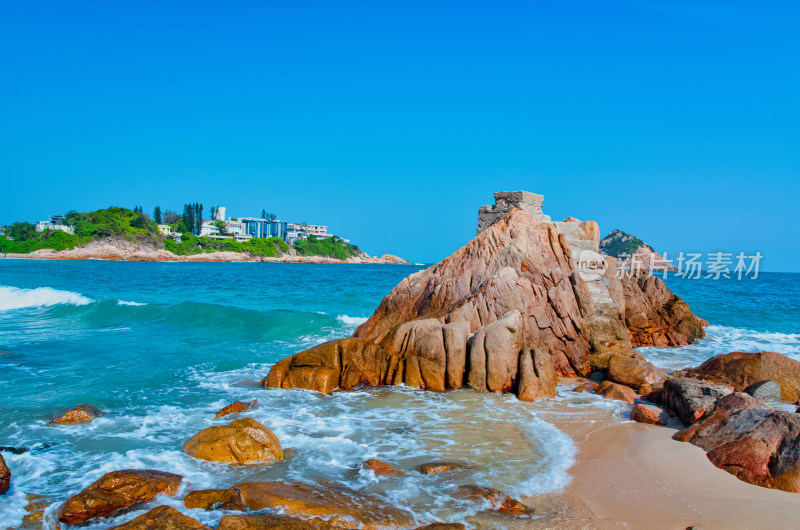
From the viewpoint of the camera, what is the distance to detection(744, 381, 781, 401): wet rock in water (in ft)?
32.2

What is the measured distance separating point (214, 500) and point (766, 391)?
389 inches

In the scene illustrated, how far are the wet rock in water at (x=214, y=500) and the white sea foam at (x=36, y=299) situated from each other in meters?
23.4

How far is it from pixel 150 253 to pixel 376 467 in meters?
100

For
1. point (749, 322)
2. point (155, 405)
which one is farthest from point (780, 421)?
point (749, 322)

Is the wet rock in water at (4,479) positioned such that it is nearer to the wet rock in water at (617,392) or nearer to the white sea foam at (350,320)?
the wet rock in water at (617,392)

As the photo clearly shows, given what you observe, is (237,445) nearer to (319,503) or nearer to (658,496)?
(319,503)

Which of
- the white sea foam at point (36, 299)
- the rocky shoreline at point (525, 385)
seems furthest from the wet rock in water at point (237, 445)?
the white sea foam at point (36, 299)

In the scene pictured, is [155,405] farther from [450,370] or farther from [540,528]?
[540,528]

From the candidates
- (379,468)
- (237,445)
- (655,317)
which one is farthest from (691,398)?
(655,317)

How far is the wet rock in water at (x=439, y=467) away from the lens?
6219 mm

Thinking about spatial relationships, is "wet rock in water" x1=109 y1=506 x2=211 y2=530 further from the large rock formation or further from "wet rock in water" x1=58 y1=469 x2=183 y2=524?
the large rock formation

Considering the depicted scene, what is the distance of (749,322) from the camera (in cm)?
2536

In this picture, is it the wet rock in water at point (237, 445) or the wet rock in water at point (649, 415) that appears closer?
the wet rock in water at point (237, 445)

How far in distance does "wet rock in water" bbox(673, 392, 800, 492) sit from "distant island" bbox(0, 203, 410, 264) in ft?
329
